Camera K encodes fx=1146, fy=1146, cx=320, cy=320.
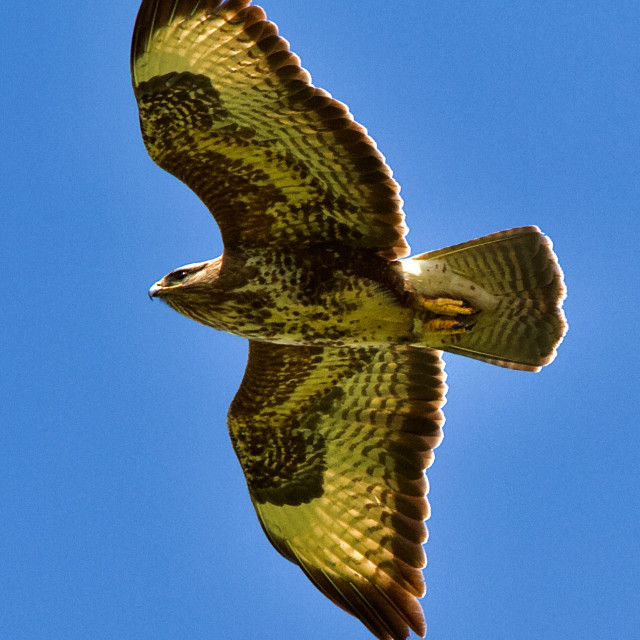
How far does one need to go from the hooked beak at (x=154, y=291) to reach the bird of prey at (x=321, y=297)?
14mm

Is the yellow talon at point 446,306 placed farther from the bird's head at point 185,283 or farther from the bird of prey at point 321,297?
the bird's head at point 185,283

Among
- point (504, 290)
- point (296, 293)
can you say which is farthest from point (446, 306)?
point (296, 293)

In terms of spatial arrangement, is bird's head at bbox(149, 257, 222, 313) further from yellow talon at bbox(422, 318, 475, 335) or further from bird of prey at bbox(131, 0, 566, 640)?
yellow talon at bbox(422, 318, 475, 335)

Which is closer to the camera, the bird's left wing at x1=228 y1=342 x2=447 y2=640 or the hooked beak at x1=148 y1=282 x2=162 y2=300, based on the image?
the hooked beak at x1=148 y1=282 x2=162 y2=300

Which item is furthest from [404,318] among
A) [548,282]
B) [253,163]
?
[253,163]

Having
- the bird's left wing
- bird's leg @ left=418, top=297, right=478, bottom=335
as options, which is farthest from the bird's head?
bird's leg @ left=418, top=297, right=478, bottom=335

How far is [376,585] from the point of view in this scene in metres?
8.79

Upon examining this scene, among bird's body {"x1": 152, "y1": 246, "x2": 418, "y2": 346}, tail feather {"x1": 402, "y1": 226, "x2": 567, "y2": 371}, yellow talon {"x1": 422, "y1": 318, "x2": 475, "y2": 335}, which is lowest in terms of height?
bird's body {"x1": 152, "y1": 246, "x2": 418, "y2": 346}

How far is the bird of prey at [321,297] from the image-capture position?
25.6 ft

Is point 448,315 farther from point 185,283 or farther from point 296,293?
point 185,283

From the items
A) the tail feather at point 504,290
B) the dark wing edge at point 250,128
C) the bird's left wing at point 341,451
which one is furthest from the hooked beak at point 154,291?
the tail feather at point 504,290

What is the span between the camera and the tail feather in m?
8.14

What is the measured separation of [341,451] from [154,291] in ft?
7.04

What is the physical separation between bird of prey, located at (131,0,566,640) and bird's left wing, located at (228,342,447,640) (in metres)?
0.01
